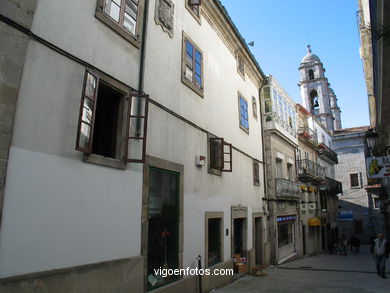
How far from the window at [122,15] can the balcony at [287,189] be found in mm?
11843

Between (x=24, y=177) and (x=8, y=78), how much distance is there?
4.56 feet

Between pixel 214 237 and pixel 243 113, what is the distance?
6113mm

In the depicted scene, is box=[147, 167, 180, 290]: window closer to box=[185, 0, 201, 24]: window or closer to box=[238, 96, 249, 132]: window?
box=[185, 0, 201, 24]: window

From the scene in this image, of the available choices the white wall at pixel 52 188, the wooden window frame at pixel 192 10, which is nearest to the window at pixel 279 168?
the wooden window frame at pixel 192 10

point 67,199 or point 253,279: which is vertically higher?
point 67,199

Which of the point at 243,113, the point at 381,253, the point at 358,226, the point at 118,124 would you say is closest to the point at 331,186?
the point at 358,226

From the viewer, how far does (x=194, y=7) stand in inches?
405

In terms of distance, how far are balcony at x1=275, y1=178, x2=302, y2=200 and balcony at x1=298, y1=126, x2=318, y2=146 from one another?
15.1 ft

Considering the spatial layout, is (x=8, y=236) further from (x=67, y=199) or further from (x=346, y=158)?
(x=346, y=158)

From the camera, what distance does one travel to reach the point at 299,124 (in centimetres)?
2320

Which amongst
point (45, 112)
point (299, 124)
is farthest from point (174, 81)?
point (299, 124)

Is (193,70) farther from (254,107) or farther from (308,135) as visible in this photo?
(308,135)

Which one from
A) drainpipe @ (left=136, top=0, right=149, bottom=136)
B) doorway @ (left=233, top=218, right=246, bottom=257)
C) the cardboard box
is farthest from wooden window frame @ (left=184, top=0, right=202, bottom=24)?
the cardboard box

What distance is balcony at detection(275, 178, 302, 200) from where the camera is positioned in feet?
54.2
